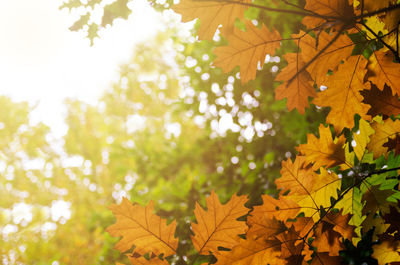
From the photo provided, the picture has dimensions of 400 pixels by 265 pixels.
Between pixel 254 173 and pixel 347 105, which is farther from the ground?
pixel 254 173

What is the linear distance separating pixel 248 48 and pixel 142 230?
2.70 feet

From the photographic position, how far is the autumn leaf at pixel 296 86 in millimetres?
1083

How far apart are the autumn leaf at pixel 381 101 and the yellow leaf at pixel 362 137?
0.43ft

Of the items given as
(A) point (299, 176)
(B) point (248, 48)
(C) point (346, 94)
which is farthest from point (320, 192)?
(B) point (248, 48)

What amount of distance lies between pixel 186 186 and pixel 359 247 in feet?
7.03

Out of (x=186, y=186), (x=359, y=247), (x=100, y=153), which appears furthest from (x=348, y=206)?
(x=100, y=153)

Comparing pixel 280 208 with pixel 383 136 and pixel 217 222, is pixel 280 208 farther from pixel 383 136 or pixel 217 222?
pixel 383 136

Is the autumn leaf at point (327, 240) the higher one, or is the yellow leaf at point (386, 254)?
the autumn leaf at point (327, 240)

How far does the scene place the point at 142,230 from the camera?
100 cm

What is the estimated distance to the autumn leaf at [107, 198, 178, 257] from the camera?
980mm

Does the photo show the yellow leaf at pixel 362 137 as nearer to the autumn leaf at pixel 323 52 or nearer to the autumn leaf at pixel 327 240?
the autumn leaf at pixel 323 52

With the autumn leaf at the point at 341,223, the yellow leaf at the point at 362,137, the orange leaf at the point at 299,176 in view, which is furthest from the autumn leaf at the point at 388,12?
the autumn leaf at the point at 341,223

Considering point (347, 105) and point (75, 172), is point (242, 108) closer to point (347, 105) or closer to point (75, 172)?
point (347, 105)

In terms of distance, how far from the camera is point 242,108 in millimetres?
3469
